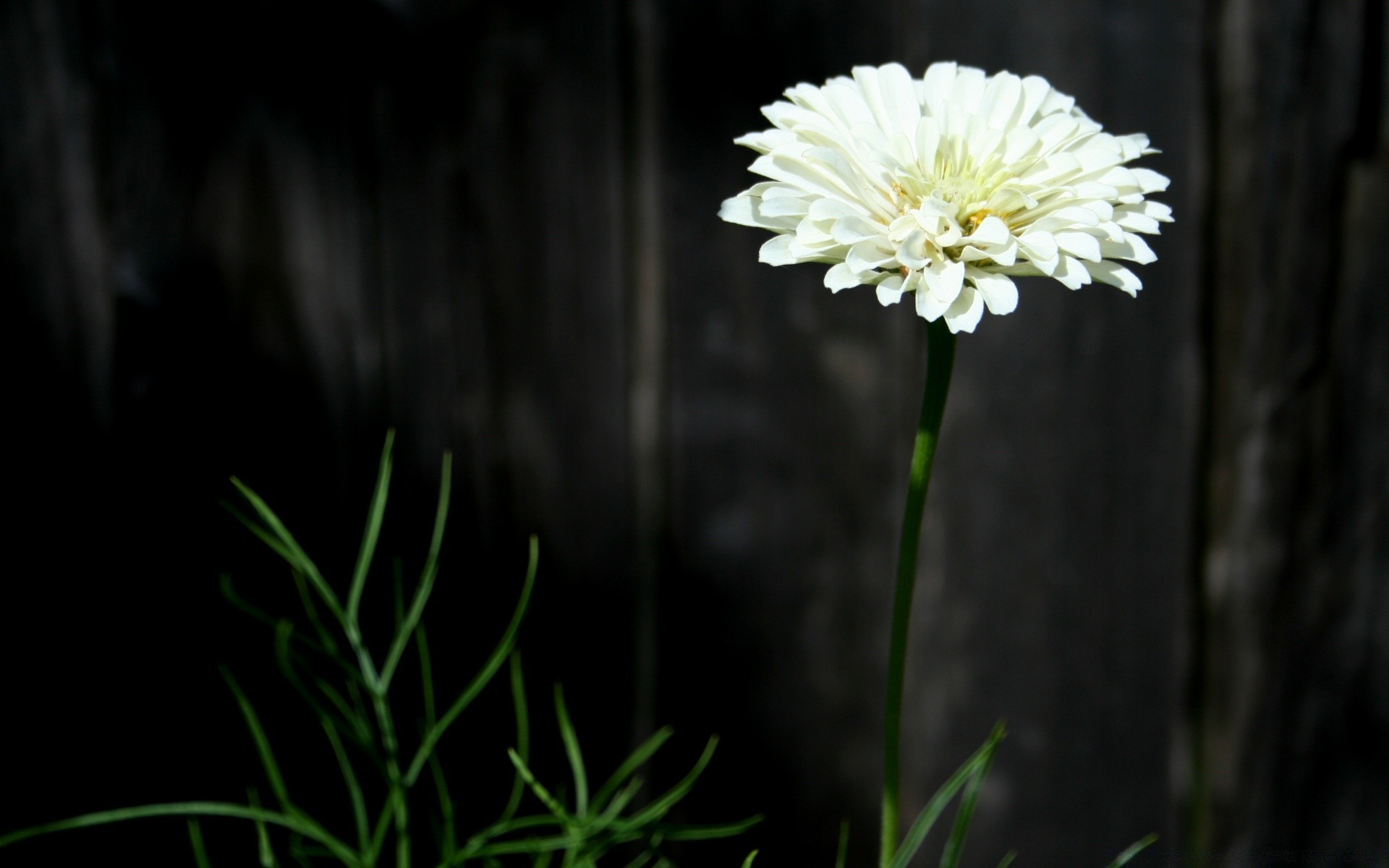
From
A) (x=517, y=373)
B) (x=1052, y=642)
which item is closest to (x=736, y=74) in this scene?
(x=517, y=373)

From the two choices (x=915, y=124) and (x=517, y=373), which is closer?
(x=915, y=124)

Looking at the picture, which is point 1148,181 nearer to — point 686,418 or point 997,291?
point 997,291

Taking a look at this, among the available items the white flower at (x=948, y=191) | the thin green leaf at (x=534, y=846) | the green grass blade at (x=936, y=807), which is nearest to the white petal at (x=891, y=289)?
the white flower at (x=948, y=191)

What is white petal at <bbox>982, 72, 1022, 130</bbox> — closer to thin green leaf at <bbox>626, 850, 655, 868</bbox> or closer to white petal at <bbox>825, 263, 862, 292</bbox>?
white petal at <bbox>825, 263, 862, 292</bbox>

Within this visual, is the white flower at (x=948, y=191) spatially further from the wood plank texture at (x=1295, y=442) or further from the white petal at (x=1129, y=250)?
the wood plank texture at (x=1295, y=442)

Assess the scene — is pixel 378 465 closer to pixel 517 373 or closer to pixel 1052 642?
pixel 517 373

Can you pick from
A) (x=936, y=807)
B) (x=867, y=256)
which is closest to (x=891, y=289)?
(x=867, y=256)
